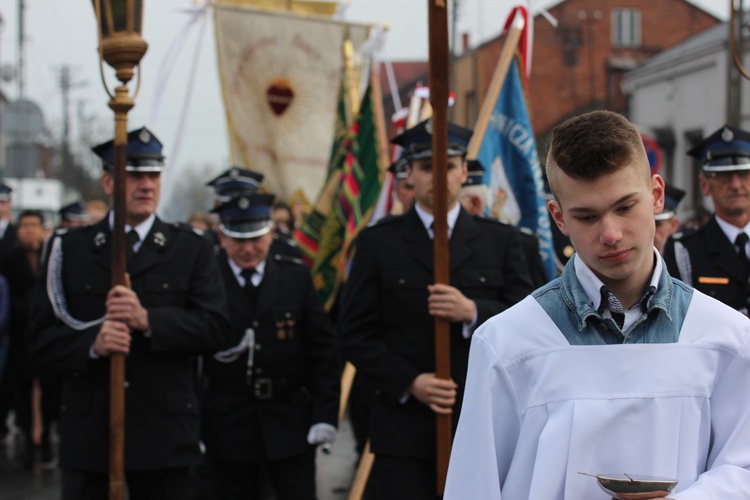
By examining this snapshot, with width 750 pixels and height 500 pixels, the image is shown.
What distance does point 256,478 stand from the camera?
6.27 m

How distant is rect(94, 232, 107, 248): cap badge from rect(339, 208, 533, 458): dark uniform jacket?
1.20 m

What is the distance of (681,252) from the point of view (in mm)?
5820

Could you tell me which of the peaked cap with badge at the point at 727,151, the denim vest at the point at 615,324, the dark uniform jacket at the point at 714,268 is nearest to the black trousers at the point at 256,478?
the dark uniform jacket at the point at 714,268

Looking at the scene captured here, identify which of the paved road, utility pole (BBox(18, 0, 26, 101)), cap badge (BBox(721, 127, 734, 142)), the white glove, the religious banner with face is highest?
utility pole (BBox(18, 0, 26, 101))

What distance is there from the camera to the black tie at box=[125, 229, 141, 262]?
18.1 feet

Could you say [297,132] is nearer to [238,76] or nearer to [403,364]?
[238,76]

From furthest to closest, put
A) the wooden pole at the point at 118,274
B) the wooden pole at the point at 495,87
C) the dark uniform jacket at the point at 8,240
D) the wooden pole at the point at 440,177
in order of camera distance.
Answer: the dark uniform jacket at the point at 8,240 → the wooden pole at the point at 495,87 → the wooden pole at the point at 118,274 → the wooden pole at the point at 440,177

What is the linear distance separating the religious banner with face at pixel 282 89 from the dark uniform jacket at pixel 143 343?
8159 mm

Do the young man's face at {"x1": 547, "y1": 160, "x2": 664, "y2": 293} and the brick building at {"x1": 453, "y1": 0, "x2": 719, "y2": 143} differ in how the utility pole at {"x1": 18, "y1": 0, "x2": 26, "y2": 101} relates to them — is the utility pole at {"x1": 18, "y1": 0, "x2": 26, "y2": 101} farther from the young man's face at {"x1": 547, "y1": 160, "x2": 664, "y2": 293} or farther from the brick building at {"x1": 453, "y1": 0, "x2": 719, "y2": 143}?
the young man's face at {"x1": 547, "y1": 160, "x2": 664, "y2": 293}

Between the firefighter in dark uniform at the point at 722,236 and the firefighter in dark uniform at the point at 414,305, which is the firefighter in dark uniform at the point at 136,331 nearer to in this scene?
the firefighter in dark uniform at the point at 414,305

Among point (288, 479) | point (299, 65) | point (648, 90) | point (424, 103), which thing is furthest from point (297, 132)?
point (648, 90)

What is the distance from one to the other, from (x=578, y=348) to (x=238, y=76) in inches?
485

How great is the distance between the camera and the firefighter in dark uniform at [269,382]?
20.2 ft

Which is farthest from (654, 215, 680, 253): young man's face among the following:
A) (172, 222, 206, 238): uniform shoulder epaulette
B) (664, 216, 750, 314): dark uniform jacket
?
(172, 222, 206, 238): uniform shoulder epaulette
